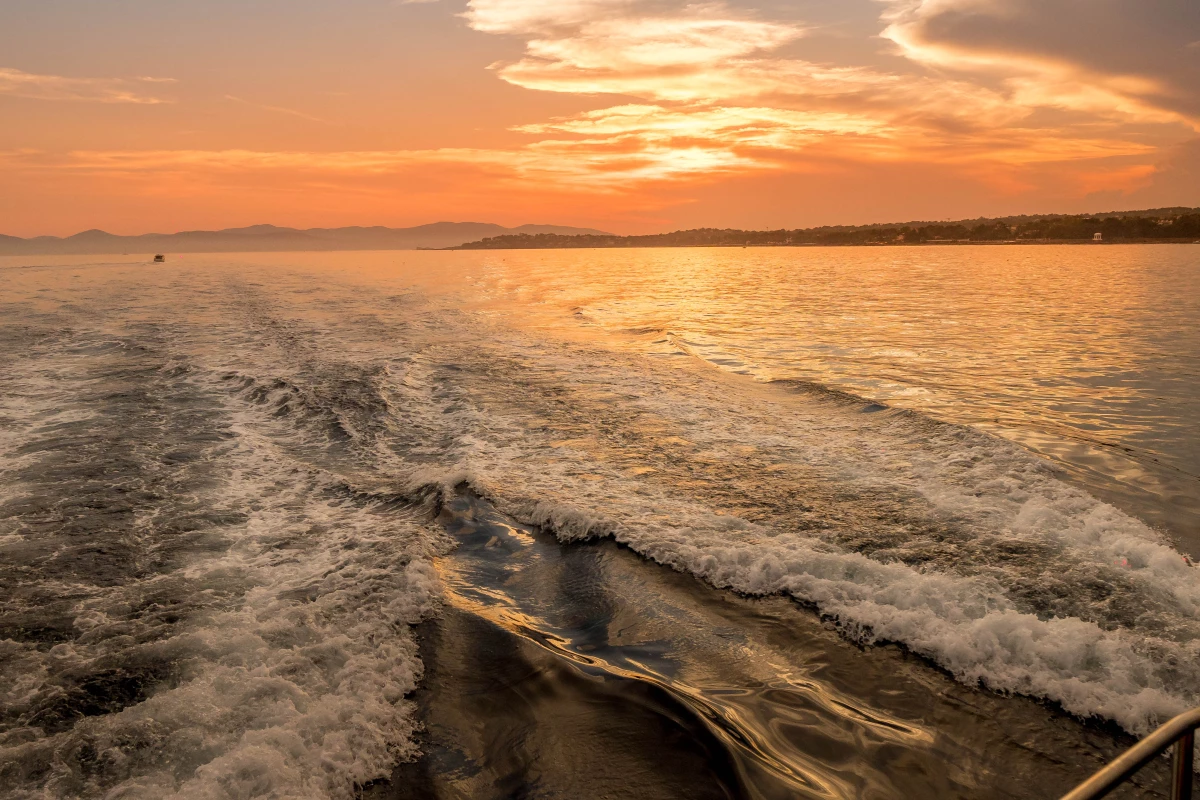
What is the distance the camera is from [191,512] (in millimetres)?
8867

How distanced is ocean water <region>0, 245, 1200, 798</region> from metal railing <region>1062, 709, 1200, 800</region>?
251cm

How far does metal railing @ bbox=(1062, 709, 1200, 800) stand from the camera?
5.87ft

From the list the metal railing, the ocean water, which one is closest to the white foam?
the ocean water

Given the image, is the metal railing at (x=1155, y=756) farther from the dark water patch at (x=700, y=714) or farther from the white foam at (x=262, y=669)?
the white foam at (x=262, y=669)

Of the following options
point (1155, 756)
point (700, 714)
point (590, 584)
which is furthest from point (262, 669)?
point (1155, 756)

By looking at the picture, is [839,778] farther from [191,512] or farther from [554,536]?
[191,512]

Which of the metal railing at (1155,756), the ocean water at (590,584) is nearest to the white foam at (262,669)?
the ocean water at (590,584)

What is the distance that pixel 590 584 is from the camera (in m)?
7.20

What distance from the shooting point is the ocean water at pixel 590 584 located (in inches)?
180

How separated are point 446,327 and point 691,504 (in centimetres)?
2107

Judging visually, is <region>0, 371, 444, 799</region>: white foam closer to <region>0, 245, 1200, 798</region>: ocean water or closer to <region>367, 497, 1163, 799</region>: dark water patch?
<region>0, 245, 1200, 798</region>: ocean water

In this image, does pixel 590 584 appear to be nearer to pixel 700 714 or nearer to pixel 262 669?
pixel 700 714

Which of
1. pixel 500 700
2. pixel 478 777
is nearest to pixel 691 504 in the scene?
pixel 500 700

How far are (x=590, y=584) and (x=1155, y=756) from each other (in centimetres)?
559
